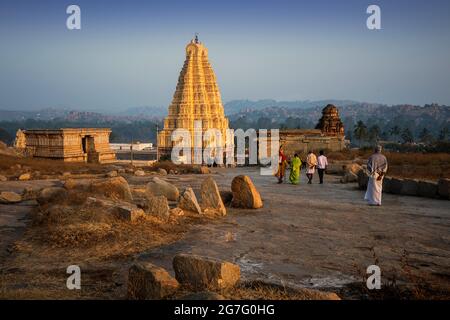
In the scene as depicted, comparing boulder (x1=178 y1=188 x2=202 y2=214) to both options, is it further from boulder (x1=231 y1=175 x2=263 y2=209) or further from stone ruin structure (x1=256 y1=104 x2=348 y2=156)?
stone ruin structure (x1=256 y1=104 x2=348 y2=156)

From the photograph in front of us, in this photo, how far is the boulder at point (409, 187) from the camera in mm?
12754

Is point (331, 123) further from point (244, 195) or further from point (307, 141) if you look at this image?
point (244, 195)

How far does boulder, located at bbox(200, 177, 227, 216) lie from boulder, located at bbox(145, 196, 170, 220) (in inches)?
44.5

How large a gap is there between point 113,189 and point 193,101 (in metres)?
51.9

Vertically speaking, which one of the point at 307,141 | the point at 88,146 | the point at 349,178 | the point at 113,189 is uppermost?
the point at 307,141

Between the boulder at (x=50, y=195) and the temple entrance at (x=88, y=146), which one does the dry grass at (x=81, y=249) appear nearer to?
the boulder at (x=50, y=195)

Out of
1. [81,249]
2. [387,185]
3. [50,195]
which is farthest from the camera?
[387,185]

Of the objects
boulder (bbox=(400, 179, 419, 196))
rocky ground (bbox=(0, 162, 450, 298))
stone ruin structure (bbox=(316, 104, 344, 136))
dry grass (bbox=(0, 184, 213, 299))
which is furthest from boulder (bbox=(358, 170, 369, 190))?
stone ruin structure (bbox=(316, 104, 344, 136))

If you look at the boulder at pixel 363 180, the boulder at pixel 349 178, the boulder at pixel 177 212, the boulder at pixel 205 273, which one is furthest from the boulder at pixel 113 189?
the boulder at pixel 349 178

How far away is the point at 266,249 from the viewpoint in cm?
661

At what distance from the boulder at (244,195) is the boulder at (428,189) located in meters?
5.24

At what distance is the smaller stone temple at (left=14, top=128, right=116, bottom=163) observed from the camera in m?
36.0

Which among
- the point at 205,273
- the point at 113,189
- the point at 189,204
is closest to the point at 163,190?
the point at 113,189
